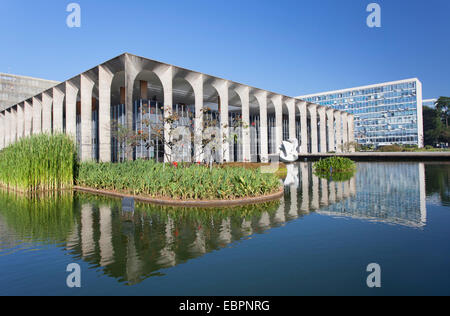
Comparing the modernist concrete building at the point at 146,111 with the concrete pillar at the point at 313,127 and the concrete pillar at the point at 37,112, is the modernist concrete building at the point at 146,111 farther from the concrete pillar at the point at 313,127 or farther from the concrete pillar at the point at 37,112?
the concrete pillar at the point at 313,127

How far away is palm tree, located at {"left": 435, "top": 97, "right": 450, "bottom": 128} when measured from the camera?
3413 inches

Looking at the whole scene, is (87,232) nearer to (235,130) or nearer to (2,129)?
(235,130)

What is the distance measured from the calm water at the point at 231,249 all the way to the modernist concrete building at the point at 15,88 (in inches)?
2826

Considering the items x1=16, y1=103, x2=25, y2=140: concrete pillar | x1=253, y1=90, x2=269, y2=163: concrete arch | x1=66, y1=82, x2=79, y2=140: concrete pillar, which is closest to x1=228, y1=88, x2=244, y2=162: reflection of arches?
x1=253, y1=90, x2=269, y2=163: concrete arch

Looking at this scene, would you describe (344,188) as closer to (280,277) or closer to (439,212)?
(439,212)

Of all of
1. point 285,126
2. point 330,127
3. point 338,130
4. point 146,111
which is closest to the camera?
point 146,111

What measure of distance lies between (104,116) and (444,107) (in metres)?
102

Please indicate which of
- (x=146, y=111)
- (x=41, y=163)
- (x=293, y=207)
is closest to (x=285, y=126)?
(x=146, y=111)

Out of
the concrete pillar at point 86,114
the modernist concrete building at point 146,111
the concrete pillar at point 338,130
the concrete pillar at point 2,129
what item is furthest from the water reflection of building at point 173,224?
the concrete pillar at point 2,129

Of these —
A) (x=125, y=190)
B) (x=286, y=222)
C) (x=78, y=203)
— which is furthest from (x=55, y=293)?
(x=125, y=190)

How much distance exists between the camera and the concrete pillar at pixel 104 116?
2491cm

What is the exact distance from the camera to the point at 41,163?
13.7 m

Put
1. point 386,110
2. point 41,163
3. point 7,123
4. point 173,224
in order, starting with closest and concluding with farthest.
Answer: point 173,224, point 41,163, point 7,123, point 386,110
